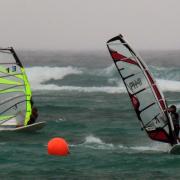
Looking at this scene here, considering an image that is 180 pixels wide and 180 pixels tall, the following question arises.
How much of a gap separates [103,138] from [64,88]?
22.1m

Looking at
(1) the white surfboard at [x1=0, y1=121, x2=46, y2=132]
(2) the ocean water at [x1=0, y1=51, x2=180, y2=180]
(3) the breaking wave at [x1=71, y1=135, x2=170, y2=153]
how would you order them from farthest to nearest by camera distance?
1. (1) the white surfboard at [x1=0, y1=121, x2=46, y2=132]
2. (3) the breaking wave at [x1=71, y1=135, x2=170, y2=153]
3. (2) the ocean water at [x1=0, y1=51, x2=180, y2=180]

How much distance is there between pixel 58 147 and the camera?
2194 cm

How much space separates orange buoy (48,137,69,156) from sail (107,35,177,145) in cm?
224

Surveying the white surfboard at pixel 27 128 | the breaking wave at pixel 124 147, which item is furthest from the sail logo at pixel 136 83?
the white surfboard at pixel 27 128

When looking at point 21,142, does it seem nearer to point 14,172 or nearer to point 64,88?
point 14,172

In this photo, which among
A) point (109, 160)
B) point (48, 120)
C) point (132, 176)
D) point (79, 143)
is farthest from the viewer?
point (48, 120)

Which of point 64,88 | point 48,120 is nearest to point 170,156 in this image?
point 48,120

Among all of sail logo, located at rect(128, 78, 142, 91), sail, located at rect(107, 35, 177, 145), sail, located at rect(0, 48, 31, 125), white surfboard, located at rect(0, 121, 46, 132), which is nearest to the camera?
sail, located at rect(107, 35, 177, 145)

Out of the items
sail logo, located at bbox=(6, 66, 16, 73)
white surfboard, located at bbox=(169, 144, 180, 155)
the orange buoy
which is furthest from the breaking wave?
sail logo, located at bbox=(6, 66, 16, 73)

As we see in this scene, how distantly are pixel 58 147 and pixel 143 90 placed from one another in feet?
9.14

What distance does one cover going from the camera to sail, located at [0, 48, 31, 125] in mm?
26820

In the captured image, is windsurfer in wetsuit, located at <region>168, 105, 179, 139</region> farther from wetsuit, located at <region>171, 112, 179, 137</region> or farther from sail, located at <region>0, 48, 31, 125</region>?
sail, located at <region>0, 48, 31, 125</region>

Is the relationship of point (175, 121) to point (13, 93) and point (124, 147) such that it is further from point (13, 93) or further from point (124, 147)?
point (13, 93)

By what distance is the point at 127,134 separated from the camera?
Result: 26.4 meters
